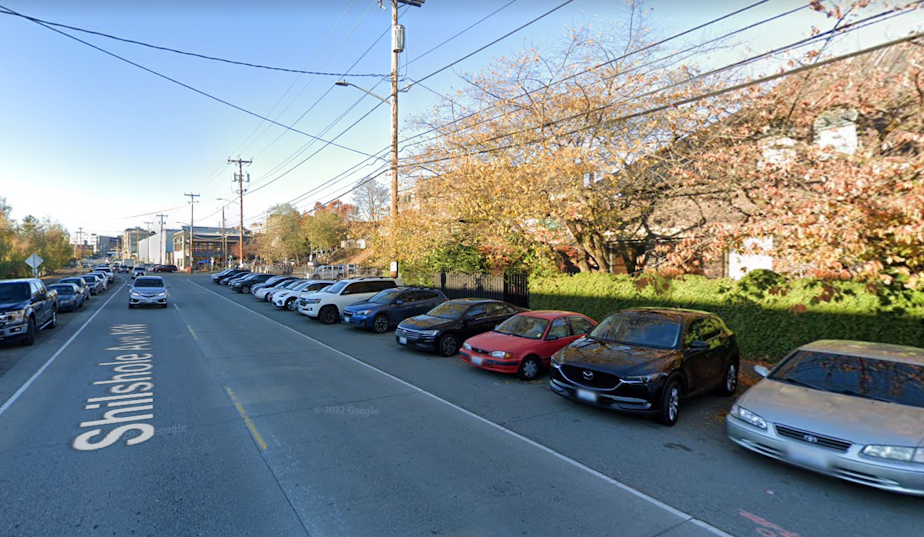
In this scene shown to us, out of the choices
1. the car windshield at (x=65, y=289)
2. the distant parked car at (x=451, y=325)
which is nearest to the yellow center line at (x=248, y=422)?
the distant parked car at (x=451, y=325)

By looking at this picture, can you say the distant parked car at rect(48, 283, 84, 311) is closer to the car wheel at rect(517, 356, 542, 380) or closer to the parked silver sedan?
the car wheel at rect(517, 356, 542, 380)

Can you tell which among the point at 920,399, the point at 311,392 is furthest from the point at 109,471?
the point at 920,399

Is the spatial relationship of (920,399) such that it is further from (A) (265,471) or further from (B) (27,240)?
(B) (27,240)

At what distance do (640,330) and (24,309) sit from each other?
14.5 metres

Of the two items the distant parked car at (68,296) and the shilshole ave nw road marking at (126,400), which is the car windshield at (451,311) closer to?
the shilshole ave nw road marking at (126,400)

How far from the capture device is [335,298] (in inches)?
691

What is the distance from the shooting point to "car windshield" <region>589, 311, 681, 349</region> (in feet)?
23.7

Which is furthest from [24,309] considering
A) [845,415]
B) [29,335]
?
Answer: [845,415]

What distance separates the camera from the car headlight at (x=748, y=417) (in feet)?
16.4

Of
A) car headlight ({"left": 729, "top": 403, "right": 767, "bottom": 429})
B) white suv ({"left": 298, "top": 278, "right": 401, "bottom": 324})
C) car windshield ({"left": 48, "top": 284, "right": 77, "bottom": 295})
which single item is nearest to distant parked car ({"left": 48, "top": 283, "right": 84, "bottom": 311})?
car windshield ({"left": 48, "top": 284, "right": 77, "bottom": 295})

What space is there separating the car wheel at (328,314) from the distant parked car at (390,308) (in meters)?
2.14

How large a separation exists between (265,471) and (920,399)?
22.4 feet

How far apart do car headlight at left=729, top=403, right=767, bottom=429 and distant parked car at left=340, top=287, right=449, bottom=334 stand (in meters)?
11.0

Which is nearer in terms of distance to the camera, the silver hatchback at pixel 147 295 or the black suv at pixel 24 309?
the black suv at pixel 24 309
